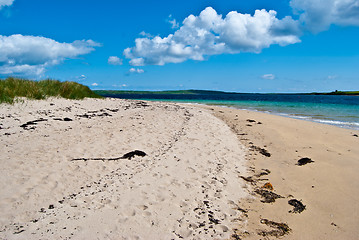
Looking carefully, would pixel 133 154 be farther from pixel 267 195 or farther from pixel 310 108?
pixel 310 108

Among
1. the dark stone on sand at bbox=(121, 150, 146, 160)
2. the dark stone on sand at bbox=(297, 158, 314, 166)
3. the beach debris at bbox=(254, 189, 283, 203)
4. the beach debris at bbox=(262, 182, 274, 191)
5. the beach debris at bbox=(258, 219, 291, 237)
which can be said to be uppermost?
the dark stone on sand at bbox=(121, 150, 146, 160)

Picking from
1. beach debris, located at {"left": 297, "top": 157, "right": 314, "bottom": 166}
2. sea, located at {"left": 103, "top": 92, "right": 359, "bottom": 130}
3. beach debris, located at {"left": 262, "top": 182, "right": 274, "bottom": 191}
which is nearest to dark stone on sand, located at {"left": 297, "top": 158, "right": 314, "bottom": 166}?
beach debris, located at {"left": 297, "top": 157, "right": 314, "bottom": 166}

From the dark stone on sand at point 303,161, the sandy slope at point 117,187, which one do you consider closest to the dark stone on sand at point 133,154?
the sandy slope at point 117,187

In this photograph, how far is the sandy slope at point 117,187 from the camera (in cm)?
345

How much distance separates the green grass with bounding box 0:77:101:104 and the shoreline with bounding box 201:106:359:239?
12857 mm

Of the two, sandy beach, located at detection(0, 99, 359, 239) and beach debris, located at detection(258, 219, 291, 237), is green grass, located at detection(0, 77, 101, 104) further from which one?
beach debris, located at detection(258, 219, 291, 237)

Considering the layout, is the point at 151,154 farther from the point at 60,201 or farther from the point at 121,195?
the point at 60,201

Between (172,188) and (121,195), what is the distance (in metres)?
1.03

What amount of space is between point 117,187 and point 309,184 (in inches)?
174

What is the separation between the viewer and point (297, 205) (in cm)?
445

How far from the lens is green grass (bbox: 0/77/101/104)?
12.9 metres

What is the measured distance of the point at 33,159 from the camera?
18.8 ft

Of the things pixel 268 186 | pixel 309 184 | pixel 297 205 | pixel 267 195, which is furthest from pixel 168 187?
pixel 309 184

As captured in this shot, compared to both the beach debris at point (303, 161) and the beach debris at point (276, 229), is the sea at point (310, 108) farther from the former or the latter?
the beach debris at point (276, 229)
